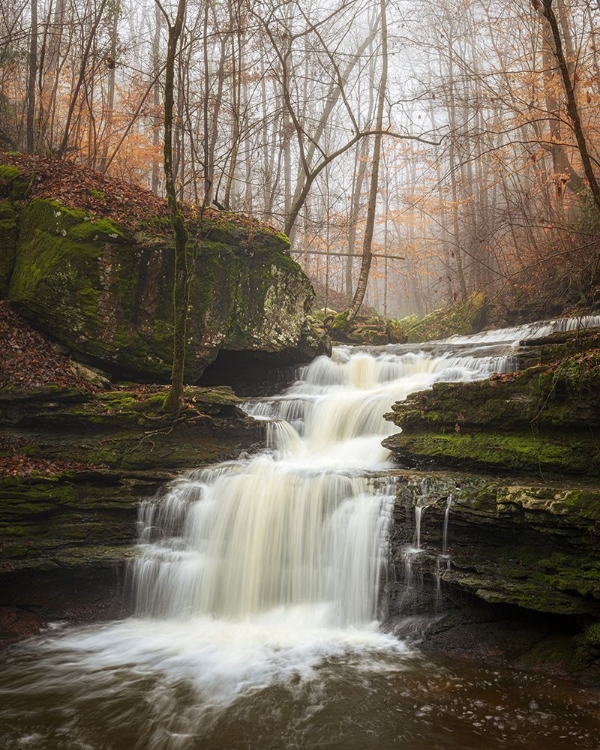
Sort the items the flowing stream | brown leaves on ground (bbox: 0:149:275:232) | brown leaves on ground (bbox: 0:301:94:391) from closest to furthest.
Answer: the flowing stream, brown leaves on ground (bbox: 0:301:94:391), brown leaves on ground (bbox: 0:149:275:232)

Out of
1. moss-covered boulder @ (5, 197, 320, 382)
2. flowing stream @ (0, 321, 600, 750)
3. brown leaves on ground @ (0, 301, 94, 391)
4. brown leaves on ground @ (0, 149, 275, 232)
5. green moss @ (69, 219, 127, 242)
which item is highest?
brown leaves on ground @ (0, 149, 275, 232)

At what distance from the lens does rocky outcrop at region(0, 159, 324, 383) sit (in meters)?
8.59

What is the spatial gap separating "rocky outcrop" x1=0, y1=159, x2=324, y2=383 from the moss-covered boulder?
17 millimetres

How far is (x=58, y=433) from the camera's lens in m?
7.55

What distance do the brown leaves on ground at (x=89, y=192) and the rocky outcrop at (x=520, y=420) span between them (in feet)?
17.9

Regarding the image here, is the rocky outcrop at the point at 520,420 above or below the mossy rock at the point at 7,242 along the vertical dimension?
below

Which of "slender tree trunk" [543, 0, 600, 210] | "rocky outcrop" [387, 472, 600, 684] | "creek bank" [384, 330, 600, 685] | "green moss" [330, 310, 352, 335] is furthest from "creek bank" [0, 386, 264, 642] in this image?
"green moss" [330, 310, 352, 335]

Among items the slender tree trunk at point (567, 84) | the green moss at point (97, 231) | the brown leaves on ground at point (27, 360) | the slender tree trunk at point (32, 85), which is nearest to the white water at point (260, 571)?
the brown leaves on ground at point (27, 360)

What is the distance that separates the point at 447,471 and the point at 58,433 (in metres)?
5.49

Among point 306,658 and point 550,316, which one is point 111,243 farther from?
point 550,316

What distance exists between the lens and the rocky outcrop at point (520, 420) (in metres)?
6.16

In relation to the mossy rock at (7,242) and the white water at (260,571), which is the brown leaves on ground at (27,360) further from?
the white water at (260,571)

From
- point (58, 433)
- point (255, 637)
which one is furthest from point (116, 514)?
point (255, 637)

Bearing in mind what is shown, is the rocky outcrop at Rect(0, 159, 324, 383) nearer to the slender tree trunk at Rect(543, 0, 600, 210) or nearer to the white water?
the white water
